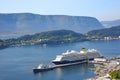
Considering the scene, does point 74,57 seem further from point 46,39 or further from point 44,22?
point 44,22

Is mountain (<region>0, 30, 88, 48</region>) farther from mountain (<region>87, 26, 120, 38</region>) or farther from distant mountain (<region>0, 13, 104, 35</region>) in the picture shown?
distant mountain (<region>0, 13, 104, 35</region>)

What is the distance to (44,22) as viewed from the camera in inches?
3538

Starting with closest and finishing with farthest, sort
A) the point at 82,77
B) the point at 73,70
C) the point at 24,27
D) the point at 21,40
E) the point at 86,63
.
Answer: the point at 82,77
the point at 73,70
the point at 86,63
the point at 21,40
the point at 24,27

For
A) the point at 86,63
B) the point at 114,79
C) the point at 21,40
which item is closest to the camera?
the point at 114,79

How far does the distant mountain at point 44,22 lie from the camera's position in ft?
275

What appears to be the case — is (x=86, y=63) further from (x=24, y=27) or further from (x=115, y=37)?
(x=24, y=27)

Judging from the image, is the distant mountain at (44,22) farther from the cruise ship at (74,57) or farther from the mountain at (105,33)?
the cruise ship at (74,57)

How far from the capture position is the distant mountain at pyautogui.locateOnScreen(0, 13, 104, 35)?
83750mm

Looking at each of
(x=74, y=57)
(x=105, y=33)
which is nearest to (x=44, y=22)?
(x=105, y=33)

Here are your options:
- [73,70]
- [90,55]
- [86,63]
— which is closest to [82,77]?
[73,70]

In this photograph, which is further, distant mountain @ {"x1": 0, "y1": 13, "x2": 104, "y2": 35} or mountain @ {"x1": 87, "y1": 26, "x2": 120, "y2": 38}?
distant mountain @ {"x1": 0, "y1": 13, "x2": 104, "y2": 35}

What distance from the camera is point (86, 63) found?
19.2 m

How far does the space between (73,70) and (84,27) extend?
2744 inches

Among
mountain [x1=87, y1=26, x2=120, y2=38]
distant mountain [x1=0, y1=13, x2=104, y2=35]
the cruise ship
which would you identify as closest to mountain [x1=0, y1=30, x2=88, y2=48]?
mountain [x1=87, y1=26, x2=120, y2=38]
